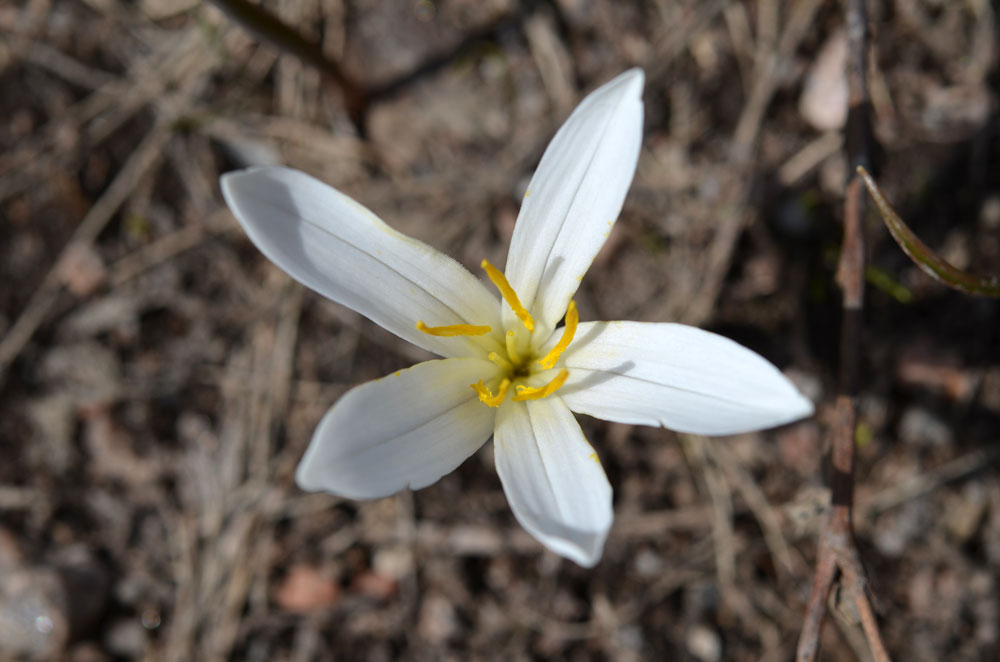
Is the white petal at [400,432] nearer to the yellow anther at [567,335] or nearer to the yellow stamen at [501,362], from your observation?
the yellow stamen at [501,362]

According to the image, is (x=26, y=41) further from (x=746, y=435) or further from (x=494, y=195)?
(x=746, y=435)

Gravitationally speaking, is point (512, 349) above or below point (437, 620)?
above

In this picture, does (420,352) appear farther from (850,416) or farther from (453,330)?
(850,416)

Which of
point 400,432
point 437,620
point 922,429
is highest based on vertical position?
point 400,432

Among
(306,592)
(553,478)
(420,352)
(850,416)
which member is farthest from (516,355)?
(306,592)

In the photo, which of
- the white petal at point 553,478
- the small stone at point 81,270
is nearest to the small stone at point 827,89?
the white petal at point 553,478
